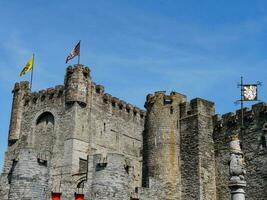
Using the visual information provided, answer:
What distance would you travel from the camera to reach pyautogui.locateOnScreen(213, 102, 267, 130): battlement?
33.1m

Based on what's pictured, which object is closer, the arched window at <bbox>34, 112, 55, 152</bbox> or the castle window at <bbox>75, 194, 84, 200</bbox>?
the castle window at <bbox>75, 194, 84, 200</bbox>

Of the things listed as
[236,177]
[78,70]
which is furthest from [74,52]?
[236,177]

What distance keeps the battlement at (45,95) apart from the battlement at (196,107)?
926 cm

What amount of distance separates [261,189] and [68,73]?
15.9m

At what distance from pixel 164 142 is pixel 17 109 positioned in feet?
43.1

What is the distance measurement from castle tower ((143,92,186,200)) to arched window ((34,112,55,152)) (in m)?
7.02

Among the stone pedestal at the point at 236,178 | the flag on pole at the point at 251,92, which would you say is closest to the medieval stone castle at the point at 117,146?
the flag on pole at the point at 251,92

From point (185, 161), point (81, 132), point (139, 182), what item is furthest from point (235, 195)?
point (139, 182)

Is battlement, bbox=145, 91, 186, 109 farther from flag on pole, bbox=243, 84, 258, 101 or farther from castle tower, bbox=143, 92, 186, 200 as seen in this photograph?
flag on pole, bbox=243, 84, 258, 101

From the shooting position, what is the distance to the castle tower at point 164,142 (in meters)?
34.3

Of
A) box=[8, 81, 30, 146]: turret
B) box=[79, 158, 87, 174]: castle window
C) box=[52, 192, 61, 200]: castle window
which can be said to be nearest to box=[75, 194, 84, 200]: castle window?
box=[52, 192, 61, 200]: castle window

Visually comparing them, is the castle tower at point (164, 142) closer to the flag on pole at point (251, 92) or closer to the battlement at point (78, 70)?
the battlement at point (78, 70)

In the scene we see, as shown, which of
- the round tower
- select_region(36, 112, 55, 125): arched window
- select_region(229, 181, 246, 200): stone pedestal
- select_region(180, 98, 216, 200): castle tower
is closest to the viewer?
select_region(229, 181, 246, 200): stone pedestal

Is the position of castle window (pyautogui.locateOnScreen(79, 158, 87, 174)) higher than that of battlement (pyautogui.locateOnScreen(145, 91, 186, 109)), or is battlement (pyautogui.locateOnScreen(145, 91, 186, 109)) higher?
battlement (pyautogui.locateOnScreen(145, 91, 186, 109))
